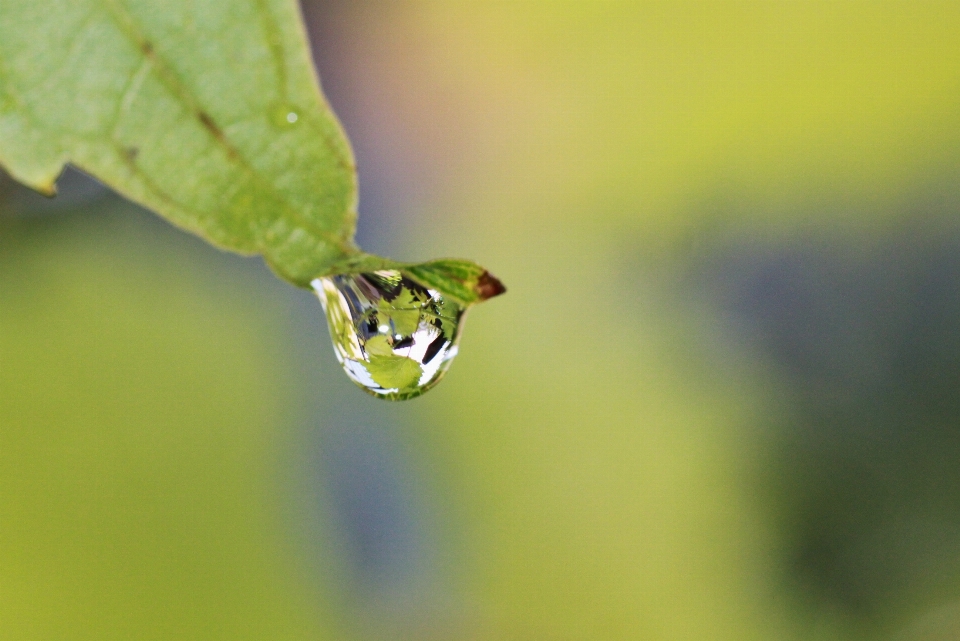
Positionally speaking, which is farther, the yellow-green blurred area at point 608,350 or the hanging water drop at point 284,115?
the yellow-green blurred area at point 608,350

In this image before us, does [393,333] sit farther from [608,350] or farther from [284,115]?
[608,350]

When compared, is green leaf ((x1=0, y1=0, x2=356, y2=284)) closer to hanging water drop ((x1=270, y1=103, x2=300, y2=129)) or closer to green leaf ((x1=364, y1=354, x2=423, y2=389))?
hanging water drop ((x1=270, y1=103, x2=300, y2=129))

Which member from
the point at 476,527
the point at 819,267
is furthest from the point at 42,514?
the point at 819,267

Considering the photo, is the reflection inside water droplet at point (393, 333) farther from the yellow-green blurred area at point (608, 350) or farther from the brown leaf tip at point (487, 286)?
the yellow-green blurred area at point (608, 350)

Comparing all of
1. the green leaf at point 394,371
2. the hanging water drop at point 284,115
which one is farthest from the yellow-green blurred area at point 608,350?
the hanging water drop at point 284,115

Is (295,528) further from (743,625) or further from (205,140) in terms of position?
(205,140)
